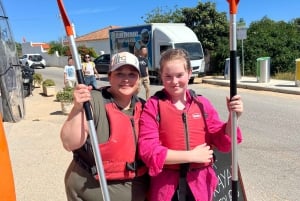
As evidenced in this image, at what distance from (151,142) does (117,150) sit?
0.19 meters

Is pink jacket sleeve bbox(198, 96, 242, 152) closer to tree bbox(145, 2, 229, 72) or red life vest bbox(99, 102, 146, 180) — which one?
red life vest bbox(99, 102, 146, 180)

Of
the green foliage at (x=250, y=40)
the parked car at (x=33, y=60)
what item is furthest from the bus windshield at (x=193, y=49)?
the parked car at (x=33, y=60)

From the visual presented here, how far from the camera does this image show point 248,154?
6.35 meters

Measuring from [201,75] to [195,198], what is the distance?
22789 millimetres

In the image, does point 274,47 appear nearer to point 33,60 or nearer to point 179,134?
point 179,134

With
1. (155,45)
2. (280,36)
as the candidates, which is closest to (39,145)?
(155,45)

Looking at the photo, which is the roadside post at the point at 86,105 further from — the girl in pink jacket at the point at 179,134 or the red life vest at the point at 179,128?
the red life vest at the point at 179,128

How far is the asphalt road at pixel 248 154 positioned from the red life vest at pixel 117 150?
9.20 feet

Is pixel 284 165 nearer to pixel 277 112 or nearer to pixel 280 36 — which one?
pixel 277 112

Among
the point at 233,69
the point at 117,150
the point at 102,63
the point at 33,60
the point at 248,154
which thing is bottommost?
the point at 248,154

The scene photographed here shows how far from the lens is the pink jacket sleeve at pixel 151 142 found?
79.6 inches

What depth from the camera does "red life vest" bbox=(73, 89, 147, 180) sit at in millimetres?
2062

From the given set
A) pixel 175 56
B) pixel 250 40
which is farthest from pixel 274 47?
pixel 175 56

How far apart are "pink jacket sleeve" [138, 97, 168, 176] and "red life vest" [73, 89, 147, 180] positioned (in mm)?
60
